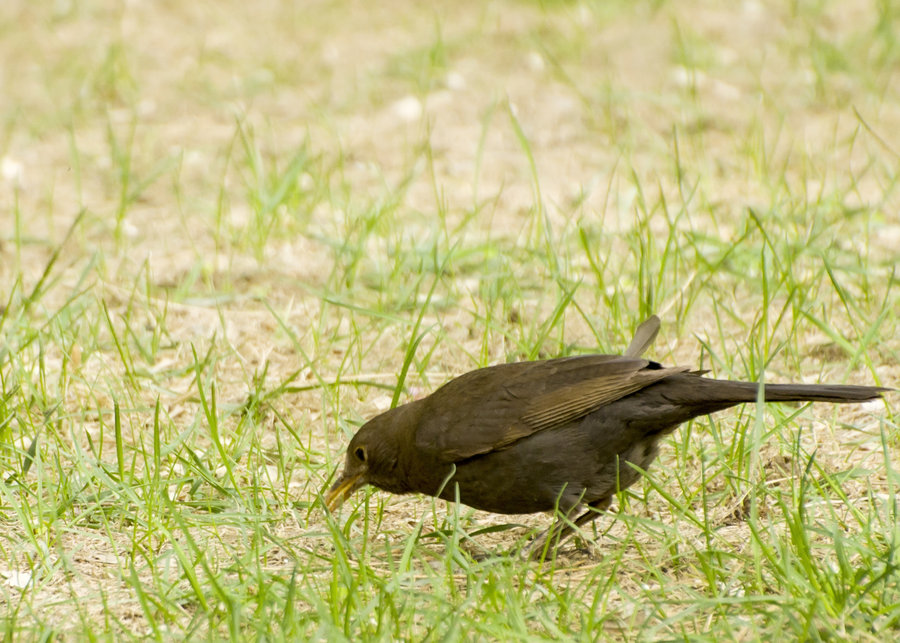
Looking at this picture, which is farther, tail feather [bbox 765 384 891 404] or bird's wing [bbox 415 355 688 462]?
bird's wing [bbox 415 355 688 462]

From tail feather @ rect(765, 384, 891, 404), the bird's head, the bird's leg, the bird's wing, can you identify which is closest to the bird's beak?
the bird's head

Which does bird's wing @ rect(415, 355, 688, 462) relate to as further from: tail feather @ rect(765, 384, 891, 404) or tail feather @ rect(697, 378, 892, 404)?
tail feather @ rect(765, 384, 891, 404)

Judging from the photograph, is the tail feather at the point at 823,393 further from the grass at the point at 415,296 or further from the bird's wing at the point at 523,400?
the bird's wing at the point at 523,400

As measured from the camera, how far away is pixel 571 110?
27.2 ft

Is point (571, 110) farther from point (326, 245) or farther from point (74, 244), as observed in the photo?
point (74, 244)

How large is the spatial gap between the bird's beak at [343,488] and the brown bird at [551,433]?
12 cm

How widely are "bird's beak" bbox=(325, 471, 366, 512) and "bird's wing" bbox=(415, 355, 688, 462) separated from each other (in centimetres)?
28

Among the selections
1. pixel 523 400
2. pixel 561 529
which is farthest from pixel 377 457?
pixel 561 529

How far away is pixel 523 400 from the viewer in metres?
3.96

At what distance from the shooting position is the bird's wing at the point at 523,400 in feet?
12.7

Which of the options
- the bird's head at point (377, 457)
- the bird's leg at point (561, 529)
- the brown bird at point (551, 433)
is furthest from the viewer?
the bird's head at point (377, 457)

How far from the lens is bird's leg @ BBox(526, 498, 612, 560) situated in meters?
3.71

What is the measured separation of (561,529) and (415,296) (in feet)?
5.96

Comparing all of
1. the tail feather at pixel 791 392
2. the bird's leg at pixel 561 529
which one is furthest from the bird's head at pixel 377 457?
the tail feather at pixel 791 392
